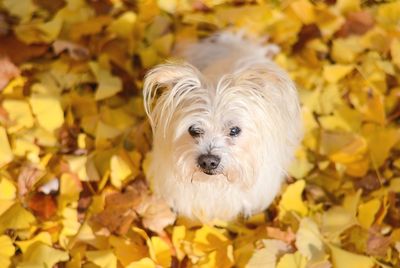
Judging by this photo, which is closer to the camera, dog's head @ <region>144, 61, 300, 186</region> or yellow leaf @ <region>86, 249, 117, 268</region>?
dog's head @ <region>144, 61, 300, 186</region>

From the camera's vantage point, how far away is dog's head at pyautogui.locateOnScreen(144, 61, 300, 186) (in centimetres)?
148

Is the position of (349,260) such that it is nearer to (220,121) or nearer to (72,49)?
(220,121)

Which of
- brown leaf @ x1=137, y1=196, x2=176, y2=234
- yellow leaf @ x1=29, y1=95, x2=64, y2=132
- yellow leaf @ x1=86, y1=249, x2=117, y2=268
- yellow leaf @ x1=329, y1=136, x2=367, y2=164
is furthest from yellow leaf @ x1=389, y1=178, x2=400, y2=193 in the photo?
yellow leaf @ x1=29, y1=95, x2=64, y2=132

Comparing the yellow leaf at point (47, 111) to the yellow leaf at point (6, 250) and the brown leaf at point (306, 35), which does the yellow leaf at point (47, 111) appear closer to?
the yellow leaf at point (6, 250)

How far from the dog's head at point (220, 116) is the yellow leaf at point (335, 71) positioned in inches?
24.5

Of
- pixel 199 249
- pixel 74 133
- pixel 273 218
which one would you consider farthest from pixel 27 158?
pixel 273 218

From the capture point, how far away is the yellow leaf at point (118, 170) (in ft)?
6.24

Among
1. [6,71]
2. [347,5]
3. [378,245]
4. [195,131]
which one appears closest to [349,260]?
[378,245]

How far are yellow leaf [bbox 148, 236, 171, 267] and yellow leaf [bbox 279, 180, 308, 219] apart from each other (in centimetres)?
40

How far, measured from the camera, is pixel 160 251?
1775 millimetres

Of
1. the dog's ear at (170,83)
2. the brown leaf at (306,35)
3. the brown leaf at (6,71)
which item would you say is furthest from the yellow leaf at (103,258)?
the brown leaf at (306,35)

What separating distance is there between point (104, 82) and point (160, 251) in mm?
686

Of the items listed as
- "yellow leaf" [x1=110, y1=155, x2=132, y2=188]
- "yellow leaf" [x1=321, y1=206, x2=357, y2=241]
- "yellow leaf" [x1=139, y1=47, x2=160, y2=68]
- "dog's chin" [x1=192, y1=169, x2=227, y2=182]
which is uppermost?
"dog's chin" [x1=192, y1=169, x2=227, y2=182]

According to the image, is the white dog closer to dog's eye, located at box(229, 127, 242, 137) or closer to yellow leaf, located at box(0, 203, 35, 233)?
dog's eye, located at box(229, 127, 242, 137)
